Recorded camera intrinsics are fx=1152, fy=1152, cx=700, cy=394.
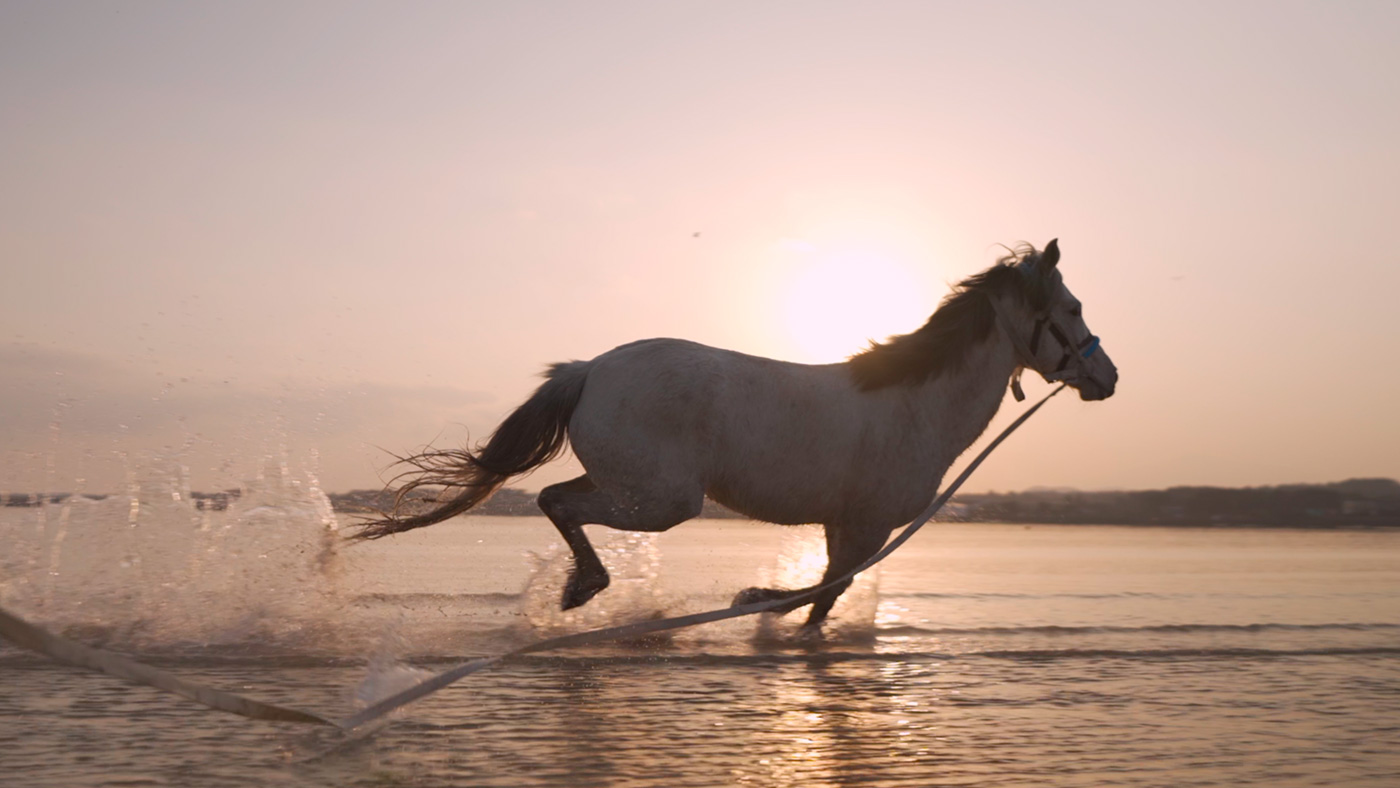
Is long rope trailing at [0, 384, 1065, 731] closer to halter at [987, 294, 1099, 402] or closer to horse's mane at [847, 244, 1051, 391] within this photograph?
horse's mane at [847, 244, 1051, 391]

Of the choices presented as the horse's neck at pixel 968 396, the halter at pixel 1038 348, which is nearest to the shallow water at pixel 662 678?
the horse's neck at pixel 968 396

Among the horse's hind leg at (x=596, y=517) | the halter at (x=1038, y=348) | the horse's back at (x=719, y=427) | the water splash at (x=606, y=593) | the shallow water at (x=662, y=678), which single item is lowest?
the shallow water at (x=662, y=678)

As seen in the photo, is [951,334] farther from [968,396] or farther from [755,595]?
[755,595]

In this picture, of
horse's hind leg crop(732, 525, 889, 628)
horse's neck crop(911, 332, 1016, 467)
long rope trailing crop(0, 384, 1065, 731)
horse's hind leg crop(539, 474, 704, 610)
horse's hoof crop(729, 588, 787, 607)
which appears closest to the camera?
long rope trailing crop(0, 384, 1065, 731)

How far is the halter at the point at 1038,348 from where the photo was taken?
6.90 m

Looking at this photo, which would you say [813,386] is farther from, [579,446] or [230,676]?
[230,676]

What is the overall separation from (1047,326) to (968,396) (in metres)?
0.70

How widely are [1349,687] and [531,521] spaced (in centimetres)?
2543

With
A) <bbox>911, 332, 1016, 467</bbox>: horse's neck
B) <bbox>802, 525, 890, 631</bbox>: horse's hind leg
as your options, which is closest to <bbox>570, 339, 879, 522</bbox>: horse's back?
<bbox>802, 525, 890, 631</bbox>: horse's hind leg

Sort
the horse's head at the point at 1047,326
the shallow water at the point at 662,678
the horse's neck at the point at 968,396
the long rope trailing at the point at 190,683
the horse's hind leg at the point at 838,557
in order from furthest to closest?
the horse's head at the point at 1047,326 → the horse's neck at the point at 968,396 → the horse's hind leg at the point at 838,557 → the shallow water at the point at 662,678 → the long rope trailing at the point at 190,683

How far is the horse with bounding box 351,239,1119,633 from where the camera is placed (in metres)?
5.60

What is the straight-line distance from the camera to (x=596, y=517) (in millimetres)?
5598

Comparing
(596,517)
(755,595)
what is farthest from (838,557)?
(596,517)

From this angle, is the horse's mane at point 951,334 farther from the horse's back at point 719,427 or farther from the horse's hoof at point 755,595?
the horse's hoof at point 755,595
